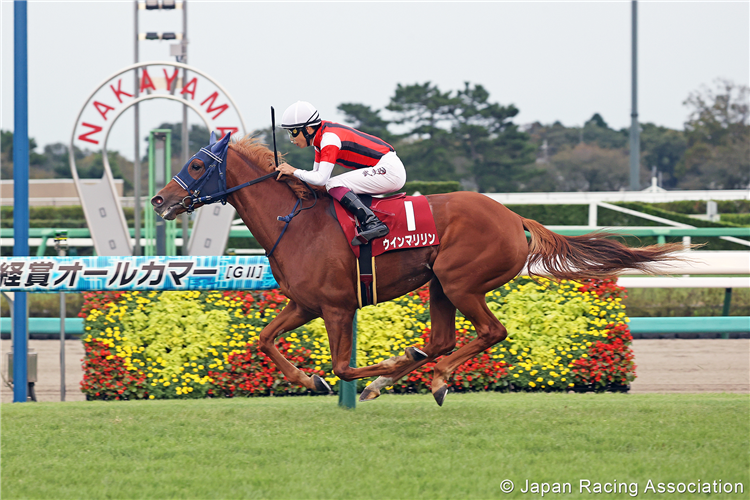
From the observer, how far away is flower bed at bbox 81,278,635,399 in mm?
5168

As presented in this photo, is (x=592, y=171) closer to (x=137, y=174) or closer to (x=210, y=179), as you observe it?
(x=137, y=174)

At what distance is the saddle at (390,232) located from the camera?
383cm

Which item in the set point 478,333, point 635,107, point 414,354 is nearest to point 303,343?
point 414,354

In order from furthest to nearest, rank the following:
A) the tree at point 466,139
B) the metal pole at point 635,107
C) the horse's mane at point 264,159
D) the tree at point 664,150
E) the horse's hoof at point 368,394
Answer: the tree at point 664,150
the tree at point 466,139
the metal pole at point 635,107
the horse's mane at point 264,159
the horse's hoof at point 368,394

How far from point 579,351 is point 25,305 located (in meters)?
3.70

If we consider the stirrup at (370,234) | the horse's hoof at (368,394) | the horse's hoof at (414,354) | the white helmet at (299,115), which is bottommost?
the horse's hoof at (368,394)

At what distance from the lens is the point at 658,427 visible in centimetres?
388

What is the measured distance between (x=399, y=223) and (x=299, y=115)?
0.71m

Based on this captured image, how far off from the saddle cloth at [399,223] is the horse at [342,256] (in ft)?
0.15

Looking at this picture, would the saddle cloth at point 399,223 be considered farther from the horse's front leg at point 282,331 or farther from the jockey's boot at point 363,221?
the horse's front leg at point 282,331

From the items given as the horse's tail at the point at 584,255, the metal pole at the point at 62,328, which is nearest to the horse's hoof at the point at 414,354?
the horse's tail at the point at 584,255

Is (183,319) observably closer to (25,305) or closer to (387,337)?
(25,305)

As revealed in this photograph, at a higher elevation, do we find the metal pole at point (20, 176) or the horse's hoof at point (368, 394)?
the metal pole at point (20, 176)

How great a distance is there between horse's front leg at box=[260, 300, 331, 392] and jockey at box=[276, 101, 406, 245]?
0.51 metres
